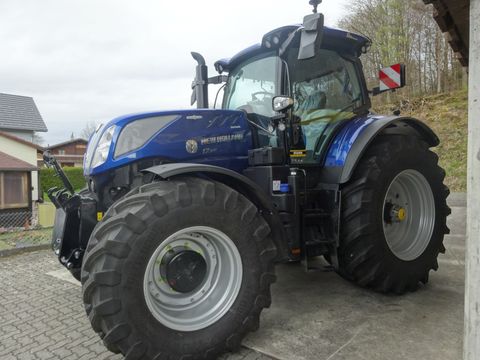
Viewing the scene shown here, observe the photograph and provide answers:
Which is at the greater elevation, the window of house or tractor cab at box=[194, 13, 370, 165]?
tractor cab at box=[194, 13, 370, 165]

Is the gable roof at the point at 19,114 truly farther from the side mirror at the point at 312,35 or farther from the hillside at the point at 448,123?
the side mirror at the point at 312,35

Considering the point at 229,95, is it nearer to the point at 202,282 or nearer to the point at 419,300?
the point at 202,282

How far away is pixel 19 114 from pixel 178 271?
29.1 metres

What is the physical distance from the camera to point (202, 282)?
2.77m

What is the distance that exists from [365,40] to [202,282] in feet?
9.71

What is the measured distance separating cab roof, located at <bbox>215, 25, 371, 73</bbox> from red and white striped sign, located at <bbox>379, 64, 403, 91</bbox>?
357 millimetres

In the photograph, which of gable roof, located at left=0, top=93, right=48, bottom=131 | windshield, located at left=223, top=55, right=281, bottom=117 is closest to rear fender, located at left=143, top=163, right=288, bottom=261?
windshield, located at left=223, top=55, right=281, bottom=117

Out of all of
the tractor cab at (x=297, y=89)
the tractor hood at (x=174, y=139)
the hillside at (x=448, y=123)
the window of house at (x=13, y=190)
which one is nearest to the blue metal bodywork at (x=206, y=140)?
the tractor hood at (x=174, y=139)

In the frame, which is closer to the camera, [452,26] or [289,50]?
[289,50]

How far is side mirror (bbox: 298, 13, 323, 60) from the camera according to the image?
111 inches

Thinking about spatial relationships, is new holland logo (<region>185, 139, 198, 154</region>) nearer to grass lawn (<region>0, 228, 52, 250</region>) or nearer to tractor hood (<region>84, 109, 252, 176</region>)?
tractor hood (<region>84, 109, 252, 176</region>)

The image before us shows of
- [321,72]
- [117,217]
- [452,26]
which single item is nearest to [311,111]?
[321,72]

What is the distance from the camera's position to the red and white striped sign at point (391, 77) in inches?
155

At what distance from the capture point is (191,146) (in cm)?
323
